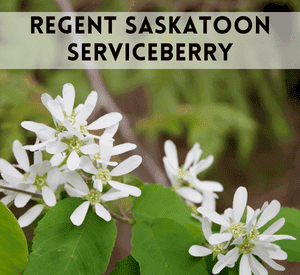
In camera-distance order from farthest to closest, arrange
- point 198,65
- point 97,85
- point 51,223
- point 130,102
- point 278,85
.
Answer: point 130,102 < point 278,85 < point 198,65 < point 97,85 < point 51,223

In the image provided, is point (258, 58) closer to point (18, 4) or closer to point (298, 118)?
point (298, 118)

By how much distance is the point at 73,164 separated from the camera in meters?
0.40

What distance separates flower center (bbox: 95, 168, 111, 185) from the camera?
1.42 ft

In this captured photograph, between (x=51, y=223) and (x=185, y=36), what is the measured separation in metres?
Answer: 1.18

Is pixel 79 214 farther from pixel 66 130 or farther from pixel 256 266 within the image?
pixel 256 266

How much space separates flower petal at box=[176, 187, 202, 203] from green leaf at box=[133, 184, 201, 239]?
13cm

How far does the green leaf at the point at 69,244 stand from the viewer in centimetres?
38

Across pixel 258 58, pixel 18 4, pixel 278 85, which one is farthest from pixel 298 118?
pixel 18 4

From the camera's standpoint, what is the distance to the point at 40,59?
1382 millimetres

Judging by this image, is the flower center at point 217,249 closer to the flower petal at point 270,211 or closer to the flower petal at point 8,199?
the flower petal at point 270,211

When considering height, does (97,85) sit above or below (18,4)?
below

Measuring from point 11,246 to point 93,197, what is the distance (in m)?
0.11

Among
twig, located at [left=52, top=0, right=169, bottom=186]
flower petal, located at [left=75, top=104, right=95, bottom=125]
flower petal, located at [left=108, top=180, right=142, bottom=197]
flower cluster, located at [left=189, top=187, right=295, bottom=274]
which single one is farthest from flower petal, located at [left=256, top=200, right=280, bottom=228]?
twig, located at [left=52, top=0, right=169, bottom=186]

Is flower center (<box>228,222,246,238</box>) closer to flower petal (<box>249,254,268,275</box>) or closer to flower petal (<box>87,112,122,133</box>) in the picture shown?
flower petal (<box>249,254,268,275</box>)
